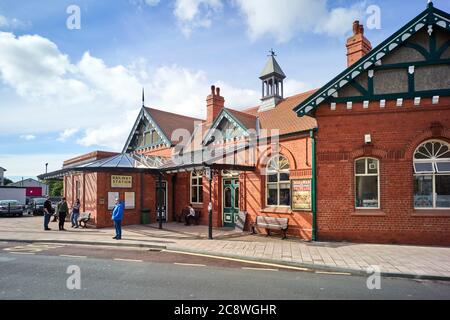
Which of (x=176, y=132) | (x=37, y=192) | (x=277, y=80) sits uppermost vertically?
(x=277, y=80)

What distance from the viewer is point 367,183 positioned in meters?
12.2

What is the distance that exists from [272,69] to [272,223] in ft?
41.5

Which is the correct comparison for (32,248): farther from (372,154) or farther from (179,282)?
(372,154)

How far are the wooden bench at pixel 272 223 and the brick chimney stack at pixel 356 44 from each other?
8.43m

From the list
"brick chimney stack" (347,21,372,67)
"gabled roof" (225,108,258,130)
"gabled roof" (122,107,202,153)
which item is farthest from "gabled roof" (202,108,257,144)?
"brick chimney stack" (347,21,372,67)

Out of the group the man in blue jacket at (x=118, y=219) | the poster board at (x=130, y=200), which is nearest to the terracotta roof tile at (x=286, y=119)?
the man in blue jacket at (x=118, y=219)

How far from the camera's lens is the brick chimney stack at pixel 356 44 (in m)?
15.9

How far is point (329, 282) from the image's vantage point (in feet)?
23.8

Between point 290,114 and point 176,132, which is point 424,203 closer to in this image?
point 290,114

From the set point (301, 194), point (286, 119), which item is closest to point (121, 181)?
point (286, 119)

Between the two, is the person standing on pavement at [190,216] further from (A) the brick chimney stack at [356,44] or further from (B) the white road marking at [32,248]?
(A) the brick chimney stack at [356,44]

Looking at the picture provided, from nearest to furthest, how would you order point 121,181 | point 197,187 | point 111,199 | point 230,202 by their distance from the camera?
point 230,202 → point 111,199 → point 121,181 → point 197,187
